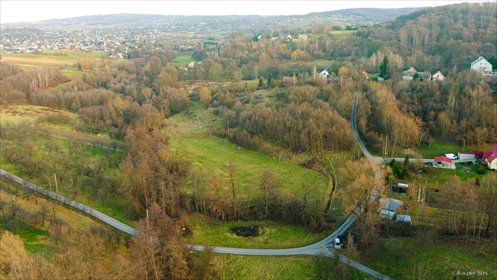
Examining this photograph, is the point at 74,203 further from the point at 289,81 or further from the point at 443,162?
the point at 289,81

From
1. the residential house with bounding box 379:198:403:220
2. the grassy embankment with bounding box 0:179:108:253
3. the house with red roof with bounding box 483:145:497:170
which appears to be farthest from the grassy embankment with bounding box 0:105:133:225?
the house with red roof with bounding box 483:145:497:170

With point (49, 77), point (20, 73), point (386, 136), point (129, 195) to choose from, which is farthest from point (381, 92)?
point (20, 73)

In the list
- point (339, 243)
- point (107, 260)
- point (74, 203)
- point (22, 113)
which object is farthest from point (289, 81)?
point (107, 260)

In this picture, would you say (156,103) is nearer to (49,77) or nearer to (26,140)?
(26,140)

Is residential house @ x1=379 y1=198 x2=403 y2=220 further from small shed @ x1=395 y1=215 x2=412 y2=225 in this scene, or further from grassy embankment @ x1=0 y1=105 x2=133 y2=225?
grassy embankment @ x1=0 y1=105 x2=133 y2=225

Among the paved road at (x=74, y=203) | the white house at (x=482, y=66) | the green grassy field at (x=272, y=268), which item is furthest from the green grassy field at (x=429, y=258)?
the white house at (x=482, y=66)
